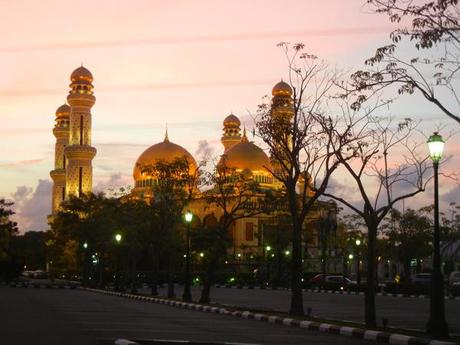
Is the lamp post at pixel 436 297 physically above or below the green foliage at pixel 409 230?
below

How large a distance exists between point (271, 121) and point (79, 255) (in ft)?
151

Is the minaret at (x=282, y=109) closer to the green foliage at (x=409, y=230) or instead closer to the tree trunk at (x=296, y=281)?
the tree trunk at (x=296, y=281)

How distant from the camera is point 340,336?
1827 cm

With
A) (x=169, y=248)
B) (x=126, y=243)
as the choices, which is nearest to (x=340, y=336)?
(x=169, y=248)

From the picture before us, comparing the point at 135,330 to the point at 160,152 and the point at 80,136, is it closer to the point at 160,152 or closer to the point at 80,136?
the point at 160,152

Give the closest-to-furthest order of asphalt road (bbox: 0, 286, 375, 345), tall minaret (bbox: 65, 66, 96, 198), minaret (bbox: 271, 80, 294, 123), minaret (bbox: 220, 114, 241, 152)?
asphalt road (bbox: 0, 286, 375, 345)
minaret (bbox: 271, 80, 294, 123)
tall minaret (bbox: 65, 66, 96, 198)
minaret (bbox: 220, 114, 241, 152)

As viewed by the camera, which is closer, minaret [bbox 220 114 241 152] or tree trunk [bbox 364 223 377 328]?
tree trunk [bbox 364 223 377 328]

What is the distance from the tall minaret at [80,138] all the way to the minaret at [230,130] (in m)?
24.4

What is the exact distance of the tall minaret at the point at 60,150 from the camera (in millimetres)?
113438

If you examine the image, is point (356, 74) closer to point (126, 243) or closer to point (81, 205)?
point (126, 243)

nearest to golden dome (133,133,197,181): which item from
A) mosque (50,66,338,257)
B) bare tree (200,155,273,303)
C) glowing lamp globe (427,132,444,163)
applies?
mosque (50,66,338,257)

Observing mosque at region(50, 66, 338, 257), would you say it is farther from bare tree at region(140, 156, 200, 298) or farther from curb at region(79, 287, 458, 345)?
curb at region(79, 287, 458, 345)

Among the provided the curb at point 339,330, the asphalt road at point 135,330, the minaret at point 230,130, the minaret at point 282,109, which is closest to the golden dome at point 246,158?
the minaret at point 230,130

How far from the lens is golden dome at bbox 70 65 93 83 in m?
101
